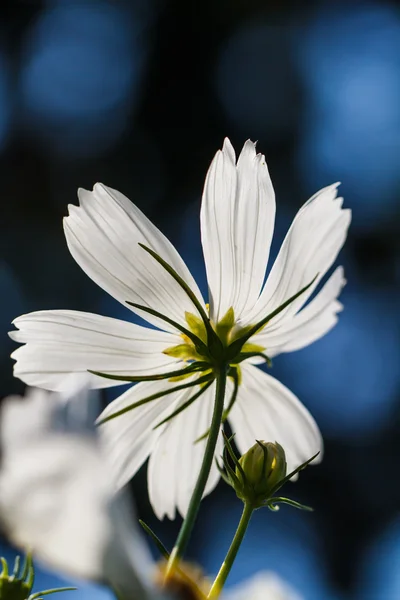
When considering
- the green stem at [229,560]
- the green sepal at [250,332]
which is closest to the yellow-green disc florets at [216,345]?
the green sepal at [250,332]

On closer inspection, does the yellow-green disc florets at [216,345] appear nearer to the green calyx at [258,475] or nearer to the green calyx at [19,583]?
the green calyx at [258,475]

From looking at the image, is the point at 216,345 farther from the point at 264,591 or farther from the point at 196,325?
the point at 264,591

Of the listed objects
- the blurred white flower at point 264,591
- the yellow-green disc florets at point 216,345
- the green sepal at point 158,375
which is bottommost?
the blurred white flower at point 264,591

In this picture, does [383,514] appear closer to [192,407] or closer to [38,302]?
[38,302]

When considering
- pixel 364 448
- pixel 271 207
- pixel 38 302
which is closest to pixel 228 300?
pixel 271 207

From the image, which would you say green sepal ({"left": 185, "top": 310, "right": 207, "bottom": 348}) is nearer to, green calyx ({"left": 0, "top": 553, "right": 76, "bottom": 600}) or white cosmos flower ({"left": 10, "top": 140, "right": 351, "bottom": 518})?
white cosmos flower ({"left": 10, "top": 140, "right": 351, "bottom": 518})
